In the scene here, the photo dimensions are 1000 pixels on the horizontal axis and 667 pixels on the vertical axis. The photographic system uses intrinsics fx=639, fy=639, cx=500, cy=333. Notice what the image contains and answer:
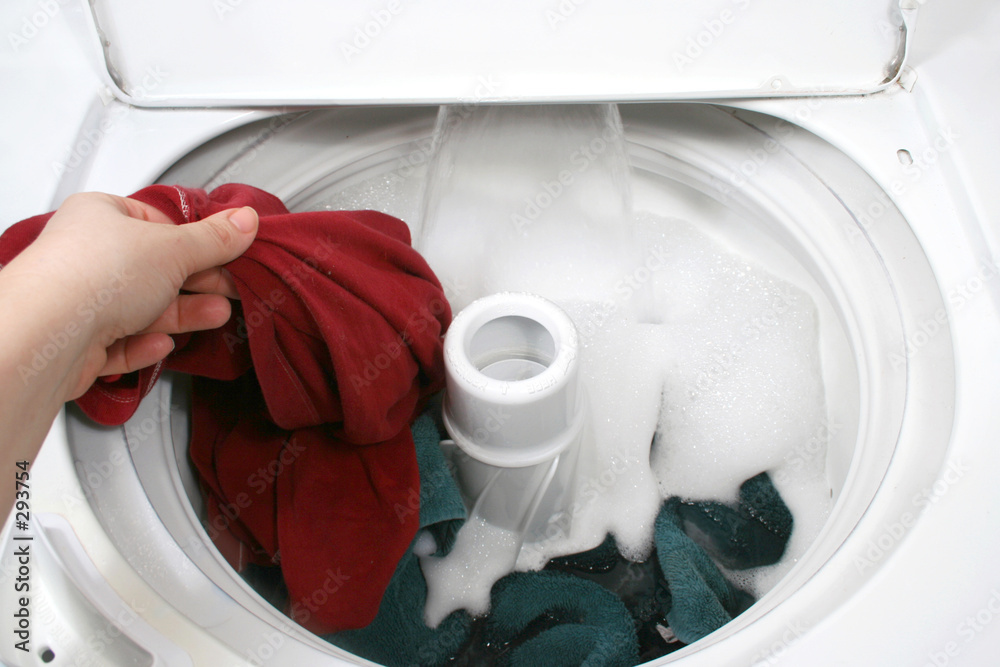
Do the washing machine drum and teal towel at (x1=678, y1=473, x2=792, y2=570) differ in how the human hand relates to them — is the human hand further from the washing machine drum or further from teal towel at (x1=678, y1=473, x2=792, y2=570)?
teal towel at (x1=678, y1=473, x2=792, y2=570)

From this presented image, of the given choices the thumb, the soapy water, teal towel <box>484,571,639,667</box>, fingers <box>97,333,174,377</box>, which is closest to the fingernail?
the thumb

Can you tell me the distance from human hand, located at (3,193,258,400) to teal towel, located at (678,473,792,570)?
Answer: 66cm

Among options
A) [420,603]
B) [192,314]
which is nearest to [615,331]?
[420,603]

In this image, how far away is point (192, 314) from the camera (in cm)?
54

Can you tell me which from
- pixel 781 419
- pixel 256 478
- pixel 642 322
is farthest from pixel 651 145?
pixel 256 478

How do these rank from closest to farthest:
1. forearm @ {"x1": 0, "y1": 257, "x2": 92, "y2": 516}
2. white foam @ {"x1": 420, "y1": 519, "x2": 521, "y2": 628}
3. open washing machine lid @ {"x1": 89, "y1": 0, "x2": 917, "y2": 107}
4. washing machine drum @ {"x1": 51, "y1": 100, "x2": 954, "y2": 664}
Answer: forearm @ {"x1": 0, "y1": 257, "x2": 92, "y2": 516} → washing machine drum @ {"x1": 51, "y1": 100, "x2": 954, "y2": 664} → open washing machine lid @ {"x1": 89, "y1": 0, "x2": 917, "y2": 107} → white foam @ {"x1": 420, "y1": 519, "x2": 521, "y2": 628}

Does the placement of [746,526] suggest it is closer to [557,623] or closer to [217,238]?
[557,623]

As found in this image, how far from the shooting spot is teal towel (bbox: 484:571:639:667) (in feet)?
2.35

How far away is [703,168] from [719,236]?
0.13 m

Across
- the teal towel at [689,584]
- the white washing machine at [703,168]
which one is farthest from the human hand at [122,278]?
the teal towel at [689,584]

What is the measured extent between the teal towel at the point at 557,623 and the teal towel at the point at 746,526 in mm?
161

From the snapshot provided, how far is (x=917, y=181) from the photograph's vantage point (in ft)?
2.14

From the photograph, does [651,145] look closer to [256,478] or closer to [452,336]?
[452,336]

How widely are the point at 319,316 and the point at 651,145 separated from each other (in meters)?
0.57
